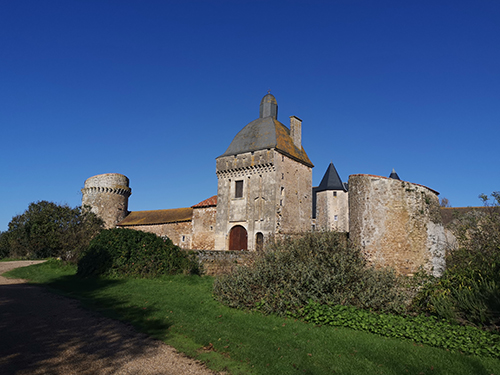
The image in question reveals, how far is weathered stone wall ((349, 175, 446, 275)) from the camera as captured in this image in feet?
27.7

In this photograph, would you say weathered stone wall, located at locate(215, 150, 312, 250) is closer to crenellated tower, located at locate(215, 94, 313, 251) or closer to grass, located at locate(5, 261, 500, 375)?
crenellated tower, located at locate(215, 94, 313, 251)

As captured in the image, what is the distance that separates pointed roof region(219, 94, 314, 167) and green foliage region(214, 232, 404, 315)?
14751mm

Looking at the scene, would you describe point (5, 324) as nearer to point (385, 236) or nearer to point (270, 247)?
point (270, 247)

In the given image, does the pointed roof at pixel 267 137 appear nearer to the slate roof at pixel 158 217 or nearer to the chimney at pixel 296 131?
the chimney at pixel 296 131

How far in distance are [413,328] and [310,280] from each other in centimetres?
243

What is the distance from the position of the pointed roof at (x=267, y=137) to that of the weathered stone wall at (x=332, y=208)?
11.4m

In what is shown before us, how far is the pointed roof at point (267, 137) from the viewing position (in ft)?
78.8

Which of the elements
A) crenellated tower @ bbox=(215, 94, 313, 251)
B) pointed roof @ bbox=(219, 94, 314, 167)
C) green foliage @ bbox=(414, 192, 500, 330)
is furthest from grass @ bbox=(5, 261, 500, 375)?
pointed roof @ bbox=(219, 94, 314, 167)

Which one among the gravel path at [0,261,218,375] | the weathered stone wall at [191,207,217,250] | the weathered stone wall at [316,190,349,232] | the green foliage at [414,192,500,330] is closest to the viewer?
the gravel path at [0,261,218,375]

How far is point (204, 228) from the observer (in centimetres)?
2556

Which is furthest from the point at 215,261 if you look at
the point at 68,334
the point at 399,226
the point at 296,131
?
the point at 296,131

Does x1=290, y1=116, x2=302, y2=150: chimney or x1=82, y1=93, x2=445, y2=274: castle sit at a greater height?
x1=290, y1=116, x2=302, y2=150: chimney

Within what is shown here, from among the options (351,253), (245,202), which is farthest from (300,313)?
(245,202)

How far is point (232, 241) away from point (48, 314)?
55.3 ft
